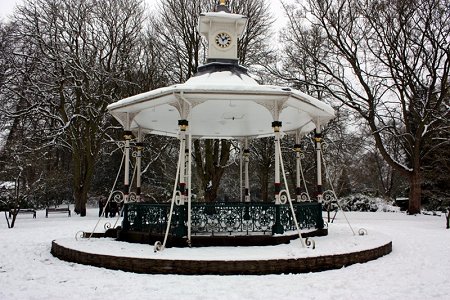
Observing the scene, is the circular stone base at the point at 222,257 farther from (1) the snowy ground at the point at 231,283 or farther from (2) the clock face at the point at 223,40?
(2) the clock face at the point at 223,40

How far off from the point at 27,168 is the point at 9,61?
6.43 meters

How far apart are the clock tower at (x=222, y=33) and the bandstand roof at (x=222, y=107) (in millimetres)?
508

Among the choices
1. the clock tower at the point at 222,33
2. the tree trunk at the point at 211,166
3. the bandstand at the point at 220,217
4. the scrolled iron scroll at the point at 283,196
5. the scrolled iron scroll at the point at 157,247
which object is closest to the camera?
the bandstand at the point at 220,217

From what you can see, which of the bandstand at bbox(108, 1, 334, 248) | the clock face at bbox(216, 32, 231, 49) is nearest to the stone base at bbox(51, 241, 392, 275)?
the bandstand at bbox(108, 1, 334, 248)

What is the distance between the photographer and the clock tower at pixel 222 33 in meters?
12.3

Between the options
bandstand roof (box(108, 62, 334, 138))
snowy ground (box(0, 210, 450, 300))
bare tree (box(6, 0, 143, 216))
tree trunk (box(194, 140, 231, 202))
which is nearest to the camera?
snowy ground (box(0, 210, 450, 300))

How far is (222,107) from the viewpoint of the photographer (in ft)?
38.8

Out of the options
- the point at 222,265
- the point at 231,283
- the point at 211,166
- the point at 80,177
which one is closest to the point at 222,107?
the point at 222,265

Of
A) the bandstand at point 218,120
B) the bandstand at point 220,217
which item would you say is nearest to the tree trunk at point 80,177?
the bandstand at point 218,120

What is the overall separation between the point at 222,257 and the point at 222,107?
5.15m

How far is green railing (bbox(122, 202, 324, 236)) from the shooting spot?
9.97 m

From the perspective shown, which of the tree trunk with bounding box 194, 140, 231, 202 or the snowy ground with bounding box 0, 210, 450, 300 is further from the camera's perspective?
the tree trunk with bounding box 194, 140, 231, 202

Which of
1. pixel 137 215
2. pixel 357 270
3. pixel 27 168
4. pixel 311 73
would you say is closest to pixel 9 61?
pixel 27 168

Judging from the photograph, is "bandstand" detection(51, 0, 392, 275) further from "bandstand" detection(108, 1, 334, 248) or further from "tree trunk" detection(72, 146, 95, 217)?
"tree trunk" detection(72, 146, 95, 217)
